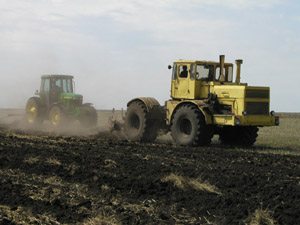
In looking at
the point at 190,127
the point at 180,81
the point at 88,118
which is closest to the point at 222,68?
the point at 180,81

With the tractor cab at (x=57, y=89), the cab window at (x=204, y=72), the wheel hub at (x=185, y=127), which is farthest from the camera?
the tractor cab at (x=57, y=89)

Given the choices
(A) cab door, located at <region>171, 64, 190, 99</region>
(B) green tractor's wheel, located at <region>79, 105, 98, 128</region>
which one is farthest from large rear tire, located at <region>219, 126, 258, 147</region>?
(B) green tractor's wheel, located at <region>79, 105, 98, 128</region>

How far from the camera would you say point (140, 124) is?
16.8 metres

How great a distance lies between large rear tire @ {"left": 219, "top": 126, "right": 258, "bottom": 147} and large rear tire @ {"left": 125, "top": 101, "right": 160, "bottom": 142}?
2.27 metres

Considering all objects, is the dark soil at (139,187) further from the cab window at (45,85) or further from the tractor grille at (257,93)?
the cab window at (45,85)

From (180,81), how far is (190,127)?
1.55 meters

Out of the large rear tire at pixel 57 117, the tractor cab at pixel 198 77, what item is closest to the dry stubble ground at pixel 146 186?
the tractor cab at pixel 198 77

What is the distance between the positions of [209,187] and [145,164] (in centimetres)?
282

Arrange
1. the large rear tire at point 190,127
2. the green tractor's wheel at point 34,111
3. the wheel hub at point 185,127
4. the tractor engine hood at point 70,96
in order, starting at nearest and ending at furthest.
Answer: the large rear tire at point 190,127, the wheel hub at point 185,127, the tractor engine hood at point 70,96, the green tractor's wheel at point 34,111

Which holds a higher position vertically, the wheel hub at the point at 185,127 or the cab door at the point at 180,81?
the cab door at the point at 180,81

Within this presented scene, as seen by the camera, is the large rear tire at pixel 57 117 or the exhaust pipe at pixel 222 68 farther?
the large rear tire at pixel 57 117

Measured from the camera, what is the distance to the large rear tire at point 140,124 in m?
16.6

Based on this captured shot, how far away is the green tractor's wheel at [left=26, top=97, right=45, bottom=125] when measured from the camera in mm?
24266

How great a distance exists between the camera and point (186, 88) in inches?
624
